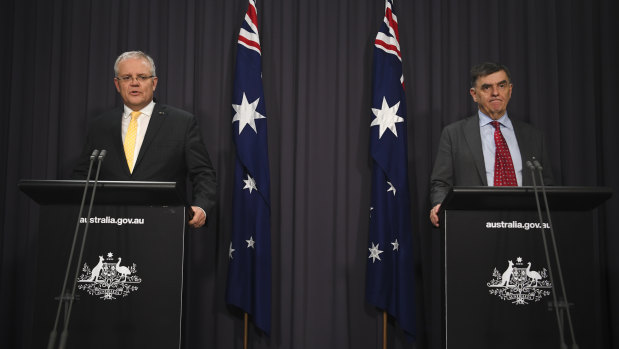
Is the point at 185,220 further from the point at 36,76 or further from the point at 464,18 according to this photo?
the point at 464,18

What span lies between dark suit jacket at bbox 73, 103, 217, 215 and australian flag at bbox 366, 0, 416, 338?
126 centimetres

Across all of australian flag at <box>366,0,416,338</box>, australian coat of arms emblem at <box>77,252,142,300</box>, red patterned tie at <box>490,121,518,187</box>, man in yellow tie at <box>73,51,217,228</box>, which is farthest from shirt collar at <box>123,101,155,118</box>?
red patterned tie at <box>490,121,518,187</box>

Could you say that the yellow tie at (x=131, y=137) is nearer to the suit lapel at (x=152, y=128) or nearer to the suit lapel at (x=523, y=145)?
the suit lapel at (x=152, y=128)

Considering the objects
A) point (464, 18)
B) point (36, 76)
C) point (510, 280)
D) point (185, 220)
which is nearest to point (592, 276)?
point (510, 280)

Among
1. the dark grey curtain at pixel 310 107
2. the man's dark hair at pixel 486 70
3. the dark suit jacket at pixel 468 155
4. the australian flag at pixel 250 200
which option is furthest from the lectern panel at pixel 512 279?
the australian flag at pixel 250 200

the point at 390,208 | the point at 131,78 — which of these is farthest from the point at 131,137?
the point at 390,208

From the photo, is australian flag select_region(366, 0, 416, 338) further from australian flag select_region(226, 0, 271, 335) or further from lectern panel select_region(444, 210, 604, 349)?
lectern panel select_region(444, 210, 604, 349)

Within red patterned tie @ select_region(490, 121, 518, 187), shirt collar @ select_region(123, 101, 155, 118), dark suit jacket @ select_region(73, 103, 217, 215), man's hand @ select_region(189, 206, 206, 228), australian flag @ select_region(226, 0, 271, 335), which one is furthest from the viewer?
australian flag @ select_region(226, 0, 271, 335)

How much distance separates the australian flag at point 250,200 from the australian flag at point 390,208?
745mm

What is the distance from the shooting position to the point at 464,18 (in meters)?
4.66

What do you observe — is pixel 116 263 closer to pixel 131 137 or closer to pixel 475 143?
pixel 131 137

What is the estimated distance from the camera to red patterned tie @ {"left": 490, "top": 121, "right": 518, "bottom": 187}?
361cm

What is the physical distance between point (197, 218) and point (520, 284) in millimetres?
1624

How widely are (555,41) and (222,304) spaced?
322cm
